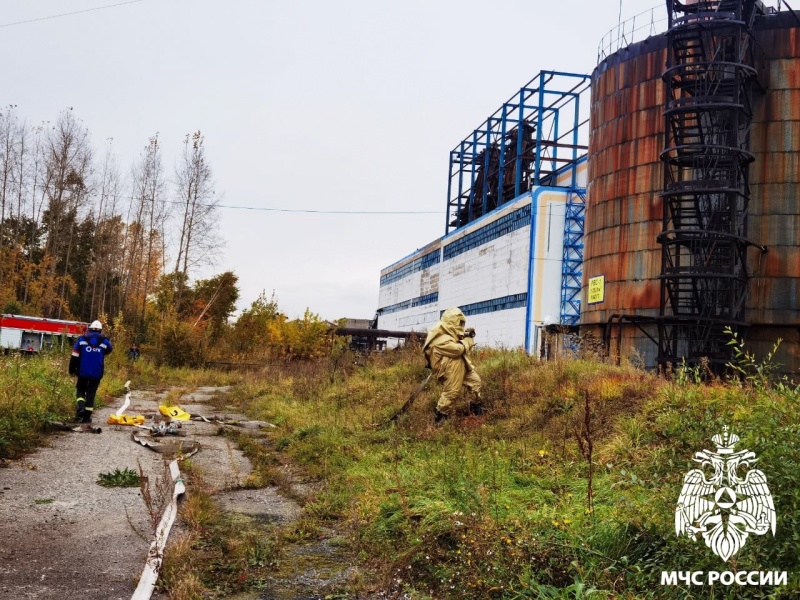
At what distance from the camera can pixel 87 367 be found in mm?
12516

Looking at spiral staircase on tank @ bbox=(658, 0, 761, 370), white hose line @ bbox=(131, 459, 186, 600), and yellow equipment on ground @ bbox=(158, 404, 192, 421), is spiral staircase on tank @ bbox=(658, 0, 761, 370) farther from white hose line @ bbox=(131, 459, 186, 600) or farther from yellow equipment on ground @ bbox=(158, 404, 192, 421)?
white hose line @ bbox=(131, 459, 186, 600)

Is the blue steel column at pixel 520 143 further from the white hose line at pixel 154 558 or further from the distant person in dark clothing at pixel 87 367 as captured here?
the white hose line at pixel 154 558

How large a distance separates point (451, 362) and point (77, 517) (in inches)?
240

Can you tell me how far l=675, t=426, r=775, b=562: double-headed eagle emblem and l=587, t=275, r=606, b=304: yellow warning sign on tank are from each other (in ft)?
69.3

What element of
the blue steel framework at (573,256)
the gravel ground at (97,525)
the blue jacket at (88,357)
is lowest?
the gravel ground at (97,525)

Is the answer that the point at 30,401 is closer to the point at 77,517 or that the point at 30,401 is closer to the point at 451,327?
the point at 77,517

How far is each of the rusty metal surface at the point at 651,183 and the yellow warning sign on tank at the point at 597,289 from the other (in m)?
0.25

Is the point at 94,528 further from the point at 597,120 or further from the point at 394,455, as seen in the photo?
the point at 597,120

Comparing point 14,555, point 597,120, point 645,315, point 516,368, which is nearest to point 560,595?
point 14,555

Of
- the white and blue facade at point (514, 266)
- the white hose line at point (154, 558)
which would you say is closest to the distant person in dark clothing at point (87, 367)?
the white hose line at point (154, 558)

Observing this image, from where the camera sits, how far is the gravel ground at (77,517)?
4883 millimetres

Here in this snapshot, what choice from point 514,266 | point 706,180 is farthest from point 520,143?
point 706,180

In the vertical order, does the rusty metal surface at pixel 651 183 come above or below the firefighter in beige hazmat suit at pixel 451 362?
above

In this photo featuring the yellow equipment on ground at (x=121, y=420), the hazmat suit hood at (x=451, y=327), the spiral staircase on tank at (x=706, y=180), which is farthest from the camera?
the spiral staircase on tank at (x=706, y=180)
